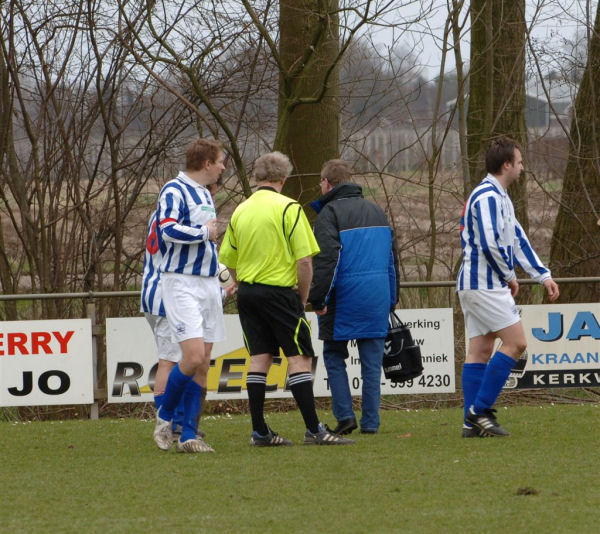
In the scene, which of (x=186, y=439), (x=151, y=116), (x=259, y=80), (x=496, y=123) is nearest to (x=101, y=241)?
Answer: (x=151, y=116)

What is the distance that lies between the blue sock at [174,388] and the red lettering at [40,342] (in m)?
2.85

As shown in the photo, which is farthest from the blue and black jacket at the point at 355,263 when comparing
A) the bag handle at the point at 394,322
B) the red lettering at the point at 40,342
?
the red lettering at the point at 40,342

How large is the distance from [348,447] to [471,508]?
2079 millimetres

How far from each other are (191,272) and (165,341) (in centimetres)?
77

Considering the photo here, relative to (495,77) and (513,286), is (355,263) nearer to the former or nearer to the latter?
(513,286)

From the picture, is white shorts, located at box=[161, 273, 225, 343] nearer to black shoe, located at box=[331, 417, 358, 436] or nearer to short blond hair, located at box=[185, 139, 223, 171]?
short blond hair, located at box=[185, 139, 223, 171]

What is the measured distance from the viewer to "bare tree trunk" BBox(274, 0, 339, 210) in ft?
33.8

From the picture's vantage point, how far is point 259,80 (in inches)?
485

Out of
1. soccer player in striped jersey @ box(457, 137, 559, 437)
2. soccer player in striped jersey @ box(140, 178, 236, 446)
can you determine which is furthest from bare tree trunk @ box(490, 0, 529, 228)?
soccer player in striped jersey @ box(140, 178, 236, 446)

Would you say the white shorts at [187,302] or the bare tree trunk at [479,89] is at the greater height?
the bare tree trunk at [479,89]

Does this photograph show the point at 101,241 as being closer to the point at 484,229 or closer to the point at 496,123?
the point at 496,123

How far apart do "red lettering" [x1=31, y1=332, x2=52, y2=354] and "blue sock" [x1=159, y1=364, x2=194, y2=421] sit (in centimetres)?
285

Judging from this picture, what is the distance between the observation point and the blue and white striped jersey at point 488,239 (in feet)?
22.9

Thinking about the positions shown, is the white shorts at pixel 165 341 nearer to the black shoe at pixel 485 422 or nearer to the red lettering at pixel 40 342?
the black shoe at pixel 485 422
